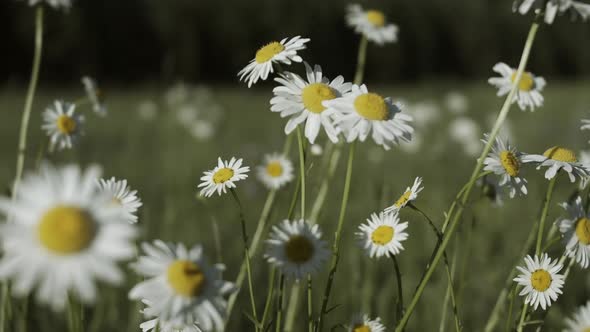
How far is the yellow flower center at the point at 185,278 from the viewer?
436 millimetres

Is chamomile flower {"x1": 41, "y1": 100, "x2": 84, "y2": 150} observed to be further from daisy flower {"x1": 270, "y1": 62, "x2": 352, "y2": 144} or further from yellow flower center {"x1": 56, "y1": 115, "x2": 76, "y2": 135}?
daisy flower {"x1": 270, "y1": 62, "x2": 352, "y2": 144}

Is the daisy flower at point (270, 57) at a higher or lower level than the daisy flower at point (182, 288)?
higher

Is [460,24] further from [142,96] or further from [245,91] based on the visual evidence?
[142,96]

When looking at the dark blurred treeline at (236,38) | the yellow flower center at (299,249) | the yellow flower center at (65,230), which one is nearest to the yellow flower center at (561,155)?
the yellow flower center at (299,249)

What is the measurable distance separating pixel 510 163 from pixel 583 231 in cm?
11

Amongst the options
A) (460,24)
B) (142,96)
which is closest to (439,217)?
(142,96)

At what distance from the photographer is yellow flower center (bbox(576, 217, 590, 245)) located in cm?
66

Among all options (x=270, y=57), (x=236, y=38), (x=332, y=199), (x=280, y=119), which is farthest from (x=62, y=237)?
(x=236, y=38)

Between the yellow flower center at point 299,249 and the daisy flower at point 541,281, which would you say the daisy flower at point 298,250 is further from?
the daisy flower at point 541,281

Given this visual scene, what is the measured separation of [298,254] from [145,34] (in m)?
6.71

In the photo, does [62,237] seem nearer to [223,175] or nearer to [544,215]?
[223,175]

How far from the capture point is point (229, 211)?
2.42m

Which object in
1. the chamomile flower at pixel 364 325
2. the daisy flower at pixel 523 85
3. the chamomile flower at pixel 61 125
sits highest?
the daisy flower at pixel 523 85

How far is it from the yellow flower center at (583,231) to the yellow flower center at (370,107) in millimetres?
253
